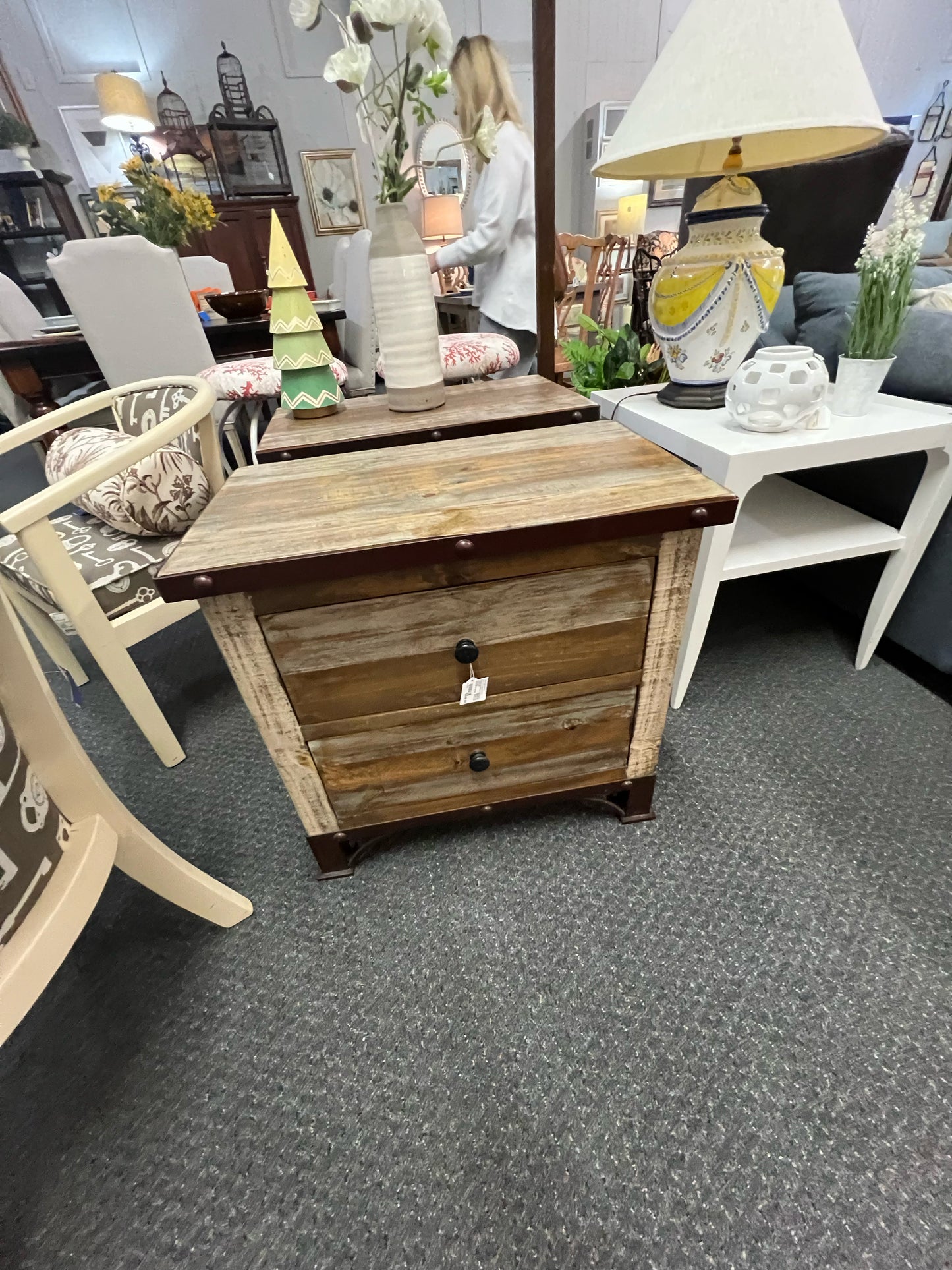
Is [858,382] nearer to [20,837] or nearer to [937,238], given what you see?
[20,837]

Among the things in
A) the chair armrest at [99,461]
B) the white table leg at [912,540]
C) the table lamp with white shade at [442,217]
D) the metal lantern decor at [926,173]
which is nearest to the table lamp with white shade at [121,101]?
the table lamp with white shade at [442,217]

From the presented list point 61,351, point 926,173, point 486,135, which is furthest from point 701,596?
point 926,173

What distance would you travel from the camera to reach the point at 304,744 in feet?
2.61

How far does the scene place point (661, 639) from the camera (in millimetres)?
808

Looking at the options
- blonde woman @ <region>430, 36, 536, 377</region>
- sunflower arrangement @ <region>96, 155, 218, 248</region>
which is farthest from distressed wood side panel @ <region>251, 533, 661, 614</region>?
sunflower arrangement @ <region>96, 155, 218, 248</region>

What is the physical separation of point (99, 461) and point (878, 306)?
1.40 meters

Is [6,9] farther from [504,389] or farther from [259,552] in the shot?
[259,552]

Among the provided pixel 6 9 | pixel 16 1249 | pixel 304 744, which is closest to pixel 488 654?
pixel 304 744

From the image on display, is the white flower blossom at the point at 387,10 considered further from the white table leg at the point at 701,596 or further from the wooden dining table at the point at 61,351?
the wooden dining table at the point at 61,351

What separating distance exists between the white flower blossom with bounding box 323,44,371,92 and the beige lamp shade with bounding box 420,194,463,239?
2323mm

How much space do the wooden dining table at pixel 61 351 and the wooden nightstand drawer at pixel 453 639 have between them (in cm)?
160

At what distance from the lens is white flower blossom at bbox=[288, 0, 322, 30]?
2.64ft

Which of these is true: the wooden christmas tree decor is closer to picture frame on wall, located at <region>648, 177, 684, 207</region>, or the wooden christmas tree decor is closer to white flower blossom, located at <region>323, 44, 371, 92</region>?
white flower blossom, located at <region>323, 44, 371, 92</region>

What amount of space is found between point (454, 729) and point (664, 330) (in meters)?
0.88
